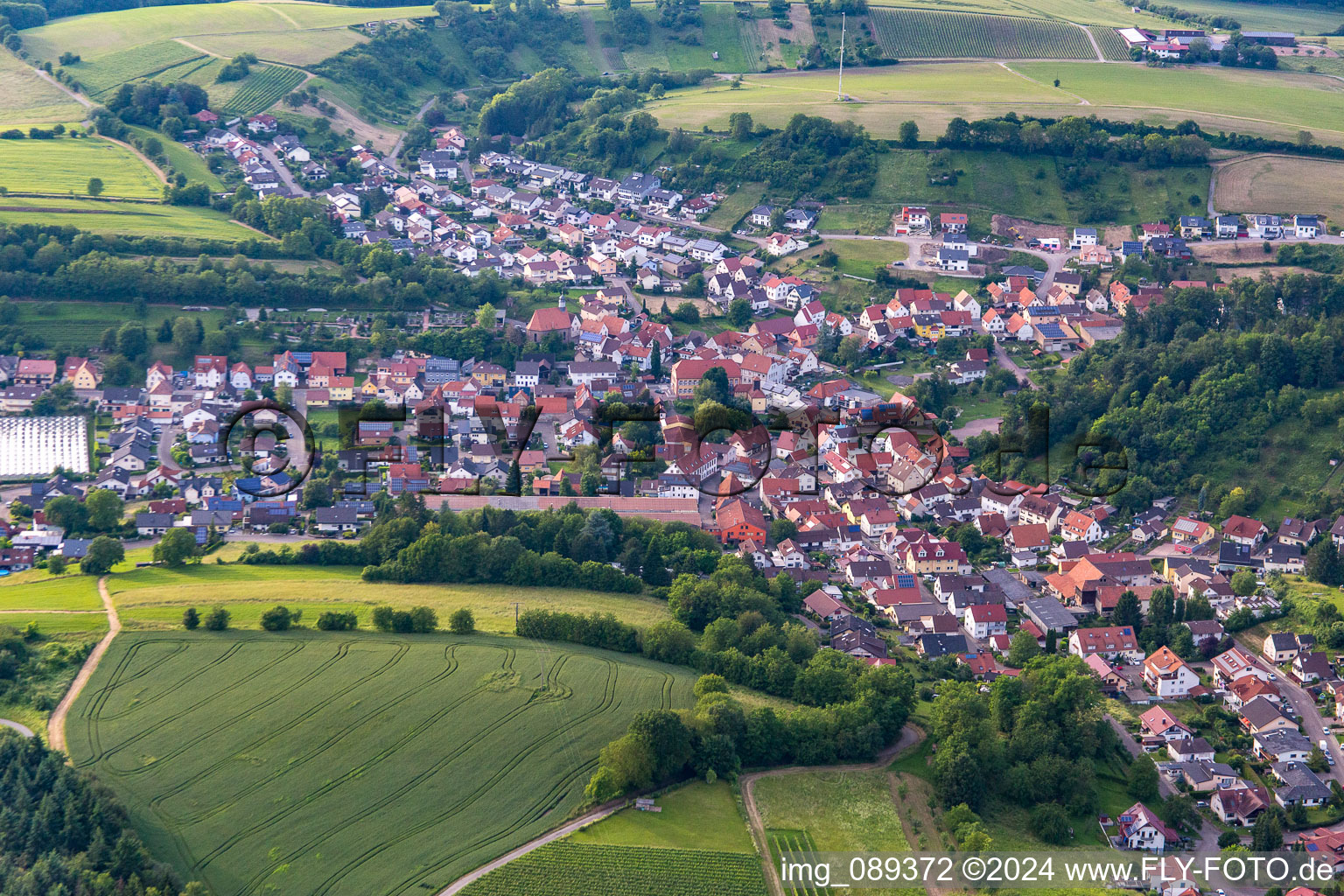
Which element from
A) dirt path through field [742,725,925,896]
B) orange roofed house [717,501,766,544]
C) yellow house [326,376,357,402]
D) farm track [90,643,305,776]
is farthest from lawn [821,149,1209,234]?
farm track [90,643,305,776]

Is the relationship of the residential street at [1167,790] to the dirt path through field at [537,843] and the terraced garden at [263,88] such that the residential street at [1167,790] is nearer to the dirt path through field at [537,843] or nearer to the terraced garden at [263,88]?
the dirt path through field at [537,843]

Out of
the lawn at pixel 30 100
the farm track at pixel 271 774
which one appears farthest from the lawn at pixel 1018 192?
the lawn at pixel 30 100

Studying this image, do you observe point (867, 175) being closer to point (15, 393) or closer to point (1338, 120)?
point (1338, 120)

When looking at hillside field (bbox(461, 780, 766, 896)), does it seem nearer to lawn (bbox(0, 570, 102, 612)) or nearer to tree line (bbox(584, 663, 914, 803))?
tree line (bbox(584, 663, 914, 803))

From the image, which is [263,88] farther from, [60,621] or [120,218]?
[60,621]

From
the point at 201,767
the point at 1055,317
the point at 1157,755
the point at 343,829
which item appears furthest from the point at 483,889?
the point at 1055,317

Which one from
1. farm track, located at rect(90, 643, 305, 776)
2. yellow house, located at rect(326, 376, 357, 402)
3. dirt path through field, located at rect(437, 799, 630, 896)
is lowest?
dirt path through field, located at rect(437, 799, 630, 896)

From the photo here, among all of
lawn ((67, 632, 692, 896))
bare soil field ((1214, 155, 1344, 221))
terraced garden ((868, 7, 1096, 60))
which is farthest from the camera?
terraced garden ((868, 7, 1096, 60))
